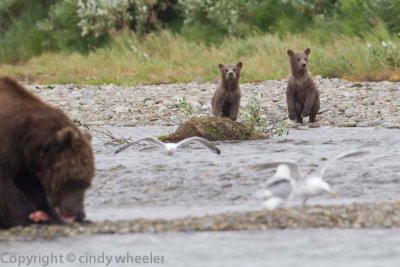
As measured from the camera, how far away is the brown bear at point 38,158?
7.25m

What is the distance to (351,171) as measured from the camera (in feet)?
33.8

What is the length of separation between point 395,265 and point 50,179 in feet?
7.09

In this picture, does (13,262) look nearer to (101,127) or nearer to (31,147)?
(31,147)

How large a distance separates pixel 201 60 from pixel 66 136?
15.4 meters

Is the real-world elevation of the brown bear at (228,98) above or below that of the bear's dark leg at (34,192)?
below

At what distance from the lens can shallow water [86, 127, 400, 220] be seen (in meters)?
8.97

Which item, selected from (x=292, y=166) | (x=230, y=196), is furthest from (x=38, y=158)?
(x=230, y=196)

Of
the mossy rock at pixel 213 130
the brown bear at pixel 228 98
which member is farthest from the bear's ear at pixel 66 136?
the brown bear at pixel 228 98

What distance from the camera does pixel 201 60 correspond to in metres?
22.5

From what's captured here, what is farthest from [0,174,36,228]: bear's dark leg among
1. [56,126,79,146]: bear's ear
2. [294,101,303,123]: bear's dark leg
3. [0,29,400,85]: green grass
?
[0,29,400,85]: green grass

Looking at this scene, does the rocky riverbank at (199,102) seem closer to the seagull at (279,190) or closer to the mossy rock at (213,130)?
the mossy rock at (213,130)

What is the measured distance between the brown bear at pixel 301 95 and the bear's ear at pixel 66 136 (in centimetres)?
816

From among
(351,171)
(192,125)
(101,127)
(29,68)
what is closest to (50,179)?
(351,171)

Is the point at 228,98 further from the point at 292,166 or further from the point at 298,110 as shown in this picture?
the point at 292,166
